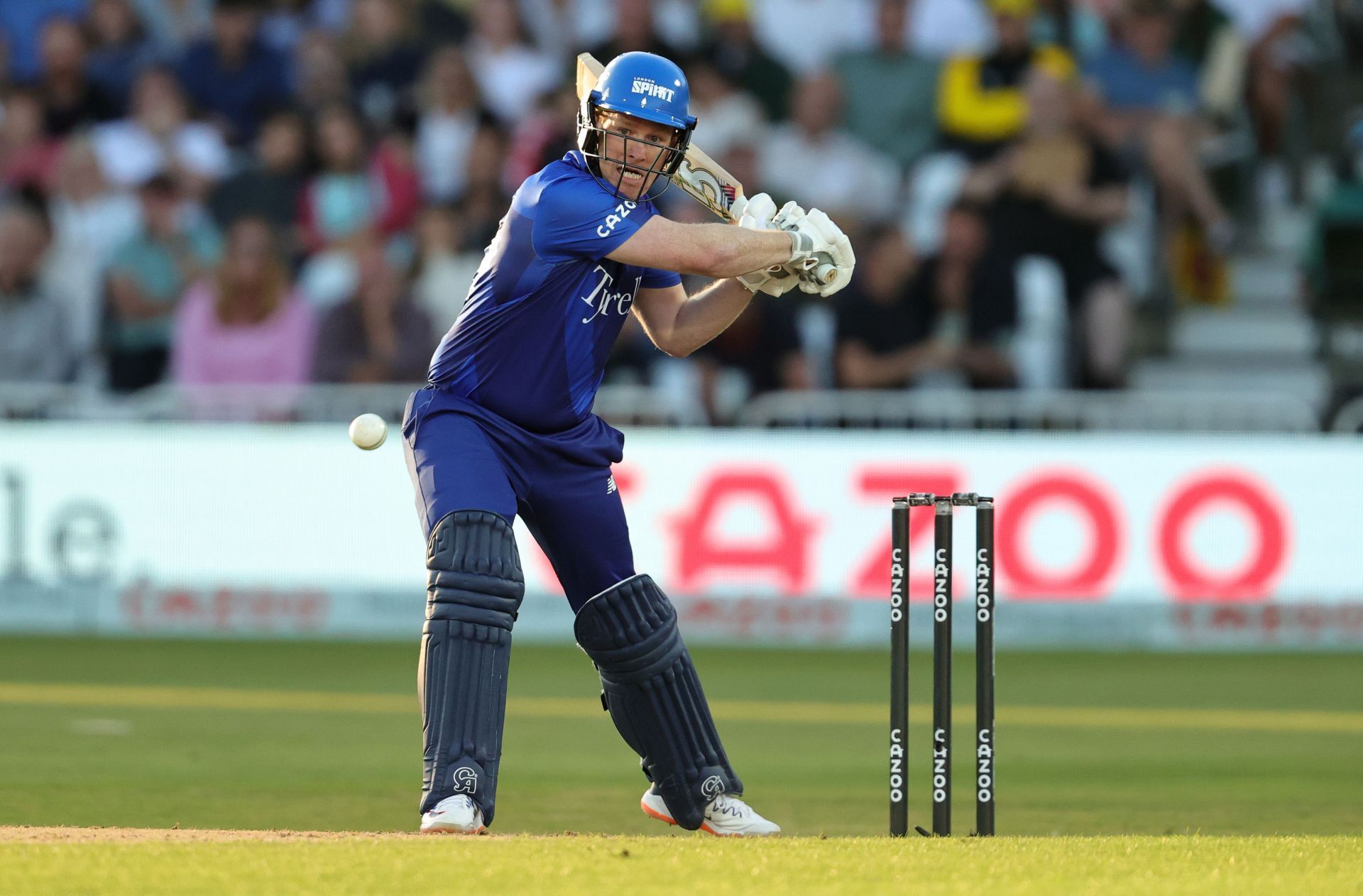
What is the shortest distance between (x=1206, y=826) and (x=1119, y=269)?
7.83 meters

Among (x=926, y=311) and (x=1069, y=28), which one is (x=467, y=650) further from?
(x=1069, y=28)

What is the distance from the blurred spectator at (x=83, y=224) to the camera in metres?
15.7

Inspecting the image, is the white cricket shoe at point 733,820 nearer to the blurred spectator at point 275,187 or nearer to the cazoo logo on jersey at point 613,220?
the cazoo logo on jersey at point 613,220

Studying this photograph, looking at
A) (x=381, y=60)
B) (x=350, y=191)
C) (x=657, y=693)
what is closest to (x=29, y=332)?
(x=350, y=191)

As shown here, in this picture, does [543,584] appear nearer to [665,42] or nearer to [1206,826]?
[665,42]

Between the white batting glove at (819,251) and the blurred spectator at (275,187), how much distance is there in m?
9.89

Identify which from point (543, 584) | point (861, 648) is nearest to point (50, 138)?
point (543, 584)

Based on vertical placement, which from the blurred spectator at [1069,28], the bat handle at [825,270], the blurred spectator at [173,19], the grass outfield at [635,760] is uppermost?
the blurred spectator at [173,19]

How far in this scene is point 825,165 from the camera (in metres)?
15.4

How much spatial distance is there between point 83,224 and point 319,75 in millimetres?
2125

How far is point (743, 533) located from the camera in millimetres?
13070

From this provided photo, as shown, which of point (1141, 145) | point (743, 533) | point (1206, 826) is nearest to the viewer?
point (1206, 826)

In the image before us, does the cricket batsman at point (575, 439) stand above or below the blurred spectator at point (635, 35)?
below

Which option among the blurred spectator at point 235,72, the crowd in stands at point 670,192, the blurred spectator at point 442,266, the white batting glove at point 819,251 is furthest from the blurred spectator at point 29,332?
the white batting glove at point 819,251
